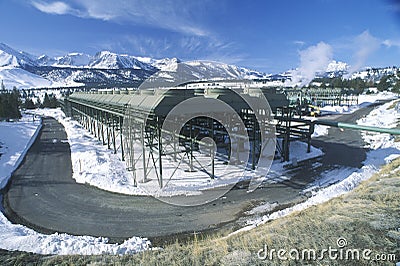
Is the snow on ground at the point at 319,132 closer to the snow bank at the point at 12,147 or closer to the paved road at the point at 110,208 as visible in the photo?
the paved road at the point at 110,208

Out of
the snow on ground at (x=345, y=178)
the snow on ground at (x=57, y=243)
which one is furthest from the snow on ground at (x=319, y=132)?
the snow on ground at (x=57, y=243)

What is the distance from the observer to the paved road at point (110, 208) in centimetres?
1136

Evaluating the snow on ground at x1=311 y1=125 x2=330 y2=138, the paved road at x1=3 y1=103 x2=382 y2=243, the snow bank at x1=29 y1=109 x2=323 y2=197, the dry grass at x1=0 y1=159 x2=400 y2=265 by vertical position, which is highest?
the snow on ground at x1=311 y1=125 x2=330 y2=138

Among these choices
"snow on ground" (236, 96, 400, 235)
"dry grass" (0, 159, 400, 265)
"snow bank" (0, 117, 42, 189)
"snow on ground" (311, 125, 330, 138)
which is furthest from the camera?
"snow on ground" (311, 125, 330, 138)

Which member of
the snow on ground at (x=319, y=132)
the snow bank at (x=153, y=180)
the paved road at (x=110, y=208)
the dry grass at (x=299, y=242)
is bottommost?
the paved road at (x=110, y=208)

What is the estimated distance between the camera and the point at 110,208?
1330cm

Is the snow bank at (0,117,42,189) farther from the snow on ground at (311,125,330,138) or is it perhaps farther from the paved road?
the snow on ground at (311,125,330,138)

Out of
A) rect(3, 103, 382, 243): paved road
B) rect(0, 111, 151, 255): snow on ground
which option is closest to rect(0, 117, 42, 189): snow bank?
rect(3, 103, 382, 243): paved road

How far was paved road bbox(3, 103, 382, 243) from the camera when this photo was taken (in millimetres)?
11359

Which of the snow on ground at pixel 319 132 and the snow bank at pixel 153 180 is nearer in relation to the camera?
the snow bank at pixel 153 180

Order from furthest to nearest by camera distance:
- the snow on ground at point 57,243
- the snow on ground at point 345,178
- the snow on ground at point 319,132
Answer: the snow on ground at point 319,132 → the snow on ground at point 345,178 → the snow on ground at point 57,243

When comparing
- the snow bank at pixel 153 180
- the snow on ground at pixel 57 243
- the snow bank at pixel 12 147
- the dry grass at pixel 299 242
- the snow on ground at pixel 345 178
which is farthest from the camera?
the snow bank at pixel 12 147

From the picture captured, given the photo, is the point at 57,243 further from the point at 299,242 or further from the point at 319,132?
the point at 319,132

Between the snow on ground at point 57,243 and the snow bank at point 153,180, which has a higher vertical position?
the snow bank at point 153,180
